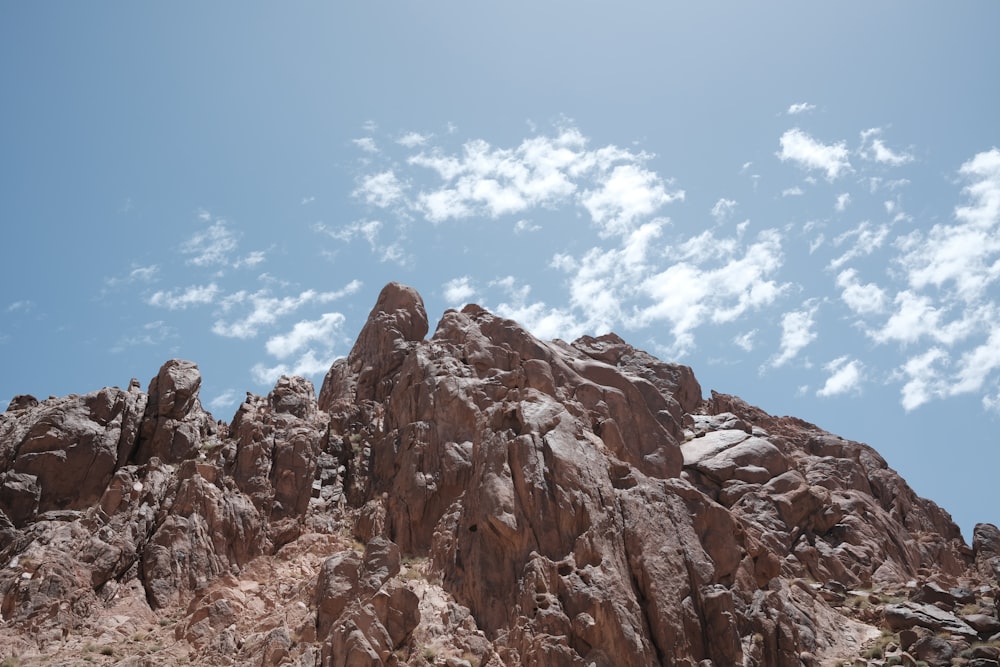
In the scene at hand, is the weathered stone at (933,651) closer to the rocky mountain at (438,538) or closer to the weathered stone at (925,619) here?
the rocky mountain at (438,538)

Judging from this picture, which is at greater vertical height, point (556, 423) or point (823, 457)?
point (823, 457)

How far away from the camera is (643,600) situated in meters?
35.0

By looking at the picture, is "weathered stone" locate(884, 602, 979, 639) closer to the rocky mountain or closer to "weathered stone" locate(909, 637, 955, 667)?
the rocky mountain

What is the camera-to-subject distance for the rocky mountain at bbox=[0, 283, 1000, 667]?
33031 millimetres

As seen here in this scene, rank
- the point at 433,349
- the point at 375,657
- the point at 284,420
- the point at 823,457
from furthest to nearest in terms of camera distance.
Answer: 1. the point at 823,457
2. the point at 433,349
3. the point at 284,420
4. the point at 375,657

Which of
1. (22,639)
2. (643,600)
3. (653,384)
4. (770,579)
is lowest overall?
(22,639)

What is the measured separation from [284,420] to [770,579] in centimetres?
2461

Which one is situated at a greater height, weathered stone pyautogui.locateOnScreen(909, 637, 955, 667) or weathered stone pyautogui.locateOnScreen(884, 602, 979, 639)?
weathered stone pyautogui.locateOnScreen(884, 602, 979, 639)

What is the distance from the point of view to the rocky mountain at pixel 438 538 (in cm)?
3303

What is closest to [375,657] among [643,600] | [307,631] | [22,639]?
[307,631]

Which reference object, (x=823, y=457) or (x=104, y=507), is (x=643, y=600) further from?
(x=823, y=457)

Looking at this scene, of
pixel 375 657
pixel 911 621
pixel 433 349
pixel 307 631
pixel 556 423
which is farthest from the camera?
pixel 433 349

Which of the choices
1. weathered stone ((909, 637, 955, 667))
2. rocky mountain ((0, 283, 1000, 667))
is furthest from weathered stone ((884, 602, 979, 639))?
weathered stone ((909, 637, 955, 667))

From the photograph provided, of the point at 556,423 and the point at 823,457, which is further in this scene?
the point at 823,457
